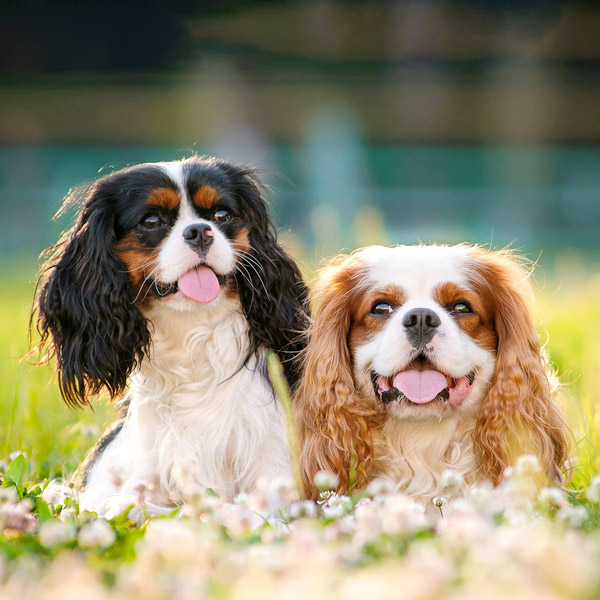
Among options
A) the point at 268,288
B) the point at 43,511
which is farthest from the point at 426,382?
the point at 43,511

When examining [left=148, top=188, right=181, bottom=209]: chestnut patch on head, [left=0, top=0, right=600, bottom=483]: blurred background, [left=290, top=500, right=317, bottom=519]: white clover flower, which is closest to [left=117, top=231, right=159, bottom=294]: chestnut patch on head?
[left=148, top=188, right=181, bottom=209]: chestnut patch on head

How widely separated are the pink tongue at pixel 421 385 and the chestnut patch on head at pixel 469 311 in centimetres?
19

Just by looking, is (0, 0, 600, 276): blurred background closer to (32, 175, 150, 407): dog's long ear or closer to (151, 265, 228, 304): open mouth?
(32, 175, 150, 407): dog's long ear

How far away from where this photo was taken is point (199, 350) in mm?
2855

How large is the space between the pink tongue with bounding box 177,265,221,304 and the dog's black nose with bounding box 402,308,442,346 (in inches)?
24.4

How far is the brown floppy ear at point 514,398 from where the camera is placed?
103 inches

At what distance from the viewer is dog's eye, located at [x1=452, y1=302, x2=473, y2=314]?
2678mm

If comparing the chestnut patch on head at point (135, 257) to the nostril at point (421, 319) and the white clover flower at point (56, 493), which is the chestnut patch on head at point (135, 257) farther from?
the nostril at point (421, 319)

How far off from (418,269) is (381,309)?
163 mm

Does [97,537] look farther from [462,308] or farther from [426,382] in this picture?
[462,308]

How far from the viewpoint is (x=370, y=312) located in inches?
107

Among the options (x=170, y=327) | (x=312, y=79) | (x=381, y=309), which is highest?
(x=312, y=79)

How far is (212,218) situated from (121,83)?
12.2m

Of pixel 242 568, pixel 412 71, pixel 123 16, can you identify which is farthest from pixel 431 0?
pixel 242 568
